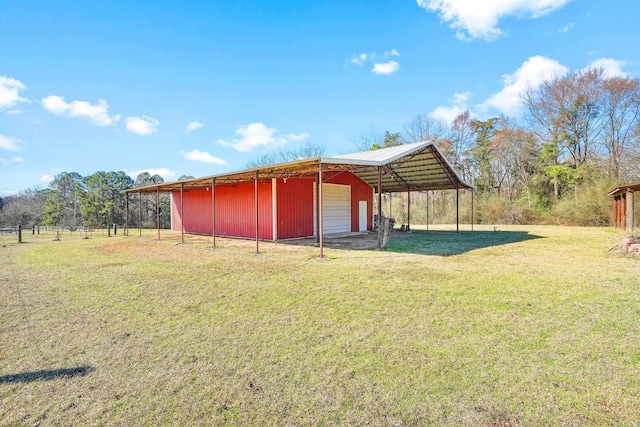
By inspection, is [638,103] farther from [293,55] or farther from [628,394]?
[628,394]

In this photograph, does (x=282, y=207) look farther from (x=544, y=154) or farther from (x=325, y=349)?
(x=544, y=154)

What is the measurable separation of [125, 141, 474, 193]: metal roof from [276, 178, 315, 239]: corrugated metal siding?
1.65 ft

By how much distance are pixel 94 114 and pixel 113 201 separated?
10.5m

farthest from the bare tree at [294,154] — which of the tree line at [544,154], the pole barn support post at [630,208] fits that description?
the pole barn support post at [630,208]

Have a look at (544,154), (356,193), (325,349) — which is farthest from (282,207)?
(544,154)

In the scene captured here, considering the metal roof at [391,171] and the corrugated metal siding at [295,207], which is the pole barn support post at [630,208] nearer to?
the metal roof at [391,171]

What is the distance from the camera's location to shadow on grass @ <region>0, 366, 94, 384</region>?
2.35 metres

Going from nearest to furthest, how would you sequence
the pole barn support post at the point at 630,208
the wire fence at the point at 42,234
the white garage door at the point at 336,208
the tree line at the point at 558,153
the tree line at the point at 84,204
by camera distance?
the pole barn support post at the point at 630,208, the white garage door at the point at 336,208, the wire fence at the point at 42,234, the tree line at the point at 558,153, the tree line at the point at 84,204

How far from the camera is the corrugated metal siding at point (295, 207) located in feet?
38.9

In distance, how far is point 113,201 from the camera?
105 feet

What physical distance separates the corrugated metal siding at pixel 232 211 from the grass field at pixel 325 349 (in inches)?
256

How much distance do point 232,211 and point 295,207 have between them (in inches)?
124

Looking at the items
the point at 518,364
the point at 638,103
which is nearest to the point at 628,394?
the point at 518,364

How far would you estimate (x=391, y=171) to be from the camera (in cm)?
1252
